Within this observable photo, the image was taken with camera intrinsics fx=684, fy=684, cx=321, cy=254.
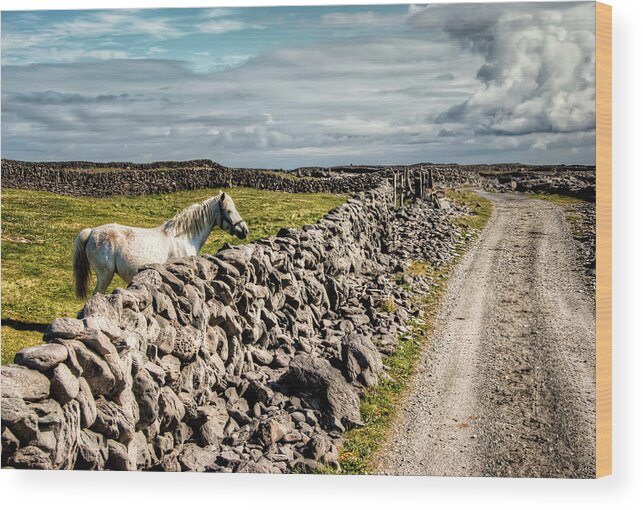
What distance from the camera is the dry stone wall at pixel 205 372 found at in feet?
23.4

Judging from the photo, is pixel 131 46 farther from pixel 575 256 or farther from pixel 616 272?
pixel 575 256

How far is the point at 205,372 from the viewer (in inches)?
394

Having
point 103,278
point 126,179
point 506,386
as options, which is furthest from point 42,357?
point 126,179

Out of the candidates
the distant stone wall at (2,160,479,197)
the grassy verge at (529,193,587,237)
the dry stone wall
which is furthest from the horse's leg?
the grassy verge at (529,193,587,237)

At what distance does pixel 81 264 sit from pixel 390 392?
21.0ft

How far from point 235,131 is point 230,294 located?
3.65 metres

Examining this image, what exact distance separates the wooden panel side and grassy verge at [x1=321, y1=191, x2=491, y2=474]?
323 cm

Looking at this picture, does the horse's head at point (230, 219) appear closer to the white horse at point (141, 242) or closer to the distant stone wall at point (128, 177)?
the white horse at point (141, 242)

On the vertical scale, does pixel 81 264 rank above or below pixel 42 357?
above

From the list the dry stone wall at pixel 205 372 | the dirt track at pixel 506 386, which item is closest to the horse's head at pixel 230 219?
the dry stone wall at pixel 205 372

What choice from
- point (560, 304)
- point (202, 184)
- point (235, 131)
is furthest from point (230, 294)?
point (202, 184)

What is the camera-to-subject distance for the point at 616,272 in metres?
10.5

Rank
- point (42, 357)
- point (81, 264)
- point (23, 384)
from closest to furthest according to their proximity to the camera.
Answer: point (23, 384), point (42, 357), point (81, 264)

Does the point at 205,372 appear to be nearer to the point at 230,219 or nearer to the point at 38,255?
the point at 230,219
